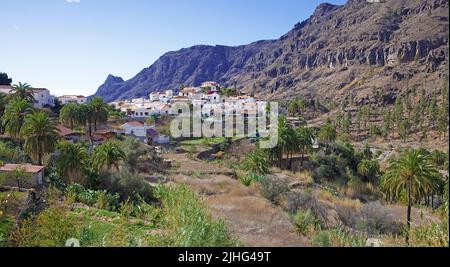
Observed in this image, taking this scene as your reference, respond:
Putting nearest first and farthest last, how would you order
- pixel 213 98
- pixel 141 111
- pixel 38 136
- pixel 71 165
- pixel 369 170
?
pixel 71 165
pixel 38 136
pixel 369 170
pixel 141 111
pixel 213 98

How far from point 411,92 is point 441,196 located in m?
72.0

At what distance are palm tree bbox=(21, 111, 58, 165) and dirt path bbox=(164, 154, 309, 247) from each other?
27.8ft

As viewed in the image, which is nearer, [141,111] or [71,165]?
[71,165]

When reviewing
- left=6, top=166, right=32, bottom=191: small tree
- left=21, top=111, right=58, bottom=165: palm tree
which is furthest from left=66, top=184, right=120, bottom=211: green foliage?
left=21, top=111, right=58, bottom=165: palm tree

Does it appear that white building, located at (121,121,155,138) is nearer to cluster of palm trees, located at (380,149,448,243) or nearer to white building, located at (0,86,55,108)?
white building, located at (0,86,55,108)

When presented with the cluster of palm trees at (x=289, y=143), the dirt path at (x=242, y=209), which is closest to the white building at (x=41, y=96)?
the dirt path at (x=242, y=209)

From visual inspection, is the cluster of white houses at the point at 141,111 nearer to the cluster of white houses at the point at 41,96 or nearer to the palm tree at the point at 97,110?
the cluster of white houses at the point at 41,96

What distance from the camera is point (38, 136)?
24469 millimetres

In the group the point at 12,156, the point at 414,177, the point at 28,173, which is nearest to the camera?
the point at 28,173

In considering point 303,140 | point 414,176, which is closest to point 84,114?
point 303,140

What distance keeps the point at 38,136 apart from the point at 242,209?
1478 cm

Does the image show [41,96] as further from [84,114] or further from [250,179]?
[250,179]

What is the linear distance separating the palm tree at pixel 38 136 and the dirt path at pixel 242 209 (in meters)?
8.48

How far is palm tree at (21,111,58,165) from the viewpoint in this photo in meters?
24.5
